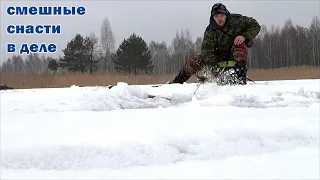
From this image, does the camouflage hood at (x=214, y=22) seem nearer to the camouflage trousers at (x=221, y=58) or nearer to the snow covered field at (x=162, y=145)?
the camouflage trousers at (x=221, y=58)

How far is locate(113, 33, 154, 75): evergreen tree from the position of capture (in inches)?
1093

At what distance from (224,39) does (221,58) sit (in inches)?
8.7

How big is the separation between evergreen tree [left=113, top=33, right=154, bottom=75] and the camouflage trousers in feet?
78.7

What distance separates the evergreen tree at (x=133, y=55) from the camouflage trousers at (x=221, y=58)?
24.0 metres

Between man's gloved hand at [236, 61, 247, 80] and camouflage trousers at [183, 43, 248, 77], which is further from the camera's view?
camouflage trousers at [183, 43, 248, 77]

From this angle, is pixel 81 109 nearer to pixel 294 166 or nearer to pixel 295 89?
pixel 294 166

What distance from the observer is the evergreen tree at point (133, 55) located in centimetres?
2777

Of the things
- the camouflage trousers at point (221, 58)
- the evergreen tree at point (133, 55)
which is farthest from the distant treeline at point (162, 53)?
the camouflage trousers at point (221, 58)

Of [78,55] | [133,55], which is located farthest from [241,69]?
[78,55]

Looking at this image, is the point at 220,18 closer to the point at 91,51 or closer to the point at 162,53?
the point at 91,51

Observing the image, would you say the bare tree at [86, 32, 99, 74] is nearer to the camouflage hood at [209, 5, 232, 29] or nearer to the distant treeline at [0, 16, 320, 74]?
the distant treeline at [0, 16, 320, 74]

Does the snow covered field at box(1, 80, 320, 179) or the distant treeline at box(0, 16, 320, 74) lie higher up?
the distant treeline at box(0, 16, 320, 74)

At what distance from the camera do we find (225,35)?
3732mm

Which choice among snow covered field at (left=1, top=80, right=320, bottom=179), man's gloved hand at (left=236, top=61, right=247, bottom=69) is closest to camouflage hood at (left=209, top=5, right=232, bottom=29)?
man's gloved hand at (left=236, top=61, right=247, bottom=69)
